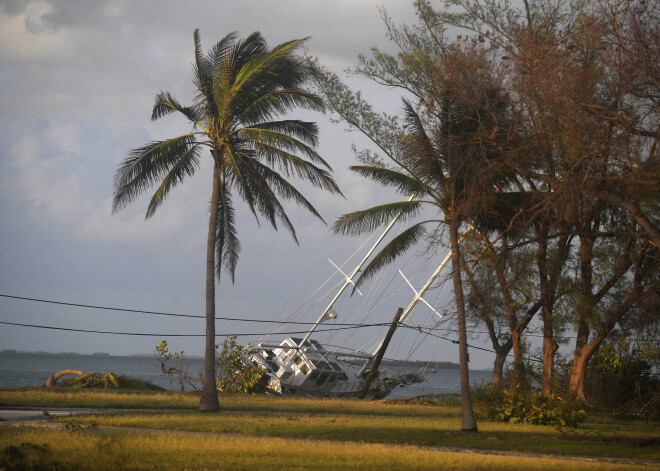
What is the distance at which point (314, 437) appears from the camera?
504 inches

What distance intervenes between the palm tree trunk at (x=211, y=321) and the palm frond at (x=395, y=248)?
3977mm

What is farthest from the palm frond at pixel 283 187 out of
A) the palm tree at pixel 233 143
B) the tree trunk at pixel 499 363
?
the tree trunk at pixel 499 363

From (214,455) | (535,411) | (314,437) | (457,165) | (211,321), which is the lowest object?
(314,437)

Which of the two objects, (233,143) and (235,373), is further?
(235,373)

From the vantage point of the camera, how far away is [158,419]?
14328 mm

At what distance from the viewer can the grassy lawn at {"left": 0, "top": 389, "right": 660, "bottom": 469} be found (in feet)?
30.1

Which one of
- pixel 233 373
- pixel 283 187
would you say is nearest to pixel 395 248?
pixel 283 187

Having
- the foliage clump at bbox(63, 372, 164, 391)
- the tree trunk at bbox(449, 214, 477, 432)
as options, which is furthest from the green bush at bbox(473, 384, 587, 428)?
the foliage clump at bbox(63, 372, 164, 391)

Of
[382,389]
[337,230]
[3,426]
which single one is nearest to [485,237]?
[337,230]

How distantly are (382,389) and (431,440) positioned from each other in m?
23.2

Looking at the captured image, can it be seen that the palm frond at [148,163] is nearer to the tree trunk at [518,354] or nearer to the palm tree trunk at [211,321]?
the palm tree trunk at [211,321]

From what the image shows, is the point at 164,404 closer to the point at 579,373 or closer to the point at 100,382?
the point at 100,382

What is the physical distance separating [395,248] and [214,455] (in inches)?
427

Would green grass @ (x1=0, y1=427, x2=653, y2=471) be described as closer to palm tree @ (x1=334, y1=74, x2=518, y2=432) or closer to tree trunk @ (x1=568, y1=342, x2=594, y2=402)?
palm tree @ (x1=334, y1=74, x2=518, y2=432)
